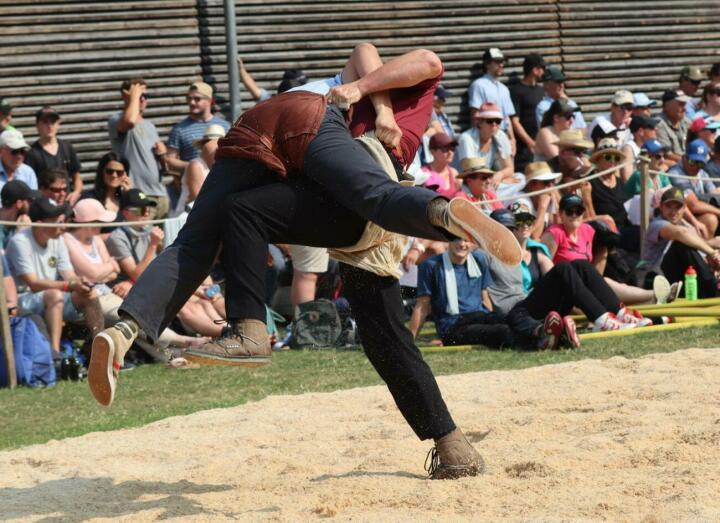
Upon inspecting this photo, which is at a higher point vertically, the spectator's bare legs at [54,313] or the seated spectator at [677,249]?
the spectator's bare legs at [54,313]

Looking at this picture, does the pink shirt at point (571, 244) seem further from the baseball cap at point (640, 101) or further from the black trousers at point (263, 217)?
the black trousers at point (263, 217)

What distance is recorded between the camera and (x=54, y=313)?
370 inches

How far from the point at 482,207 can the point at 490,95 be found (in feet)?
10.2

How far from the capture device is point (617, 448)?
19.3 feet

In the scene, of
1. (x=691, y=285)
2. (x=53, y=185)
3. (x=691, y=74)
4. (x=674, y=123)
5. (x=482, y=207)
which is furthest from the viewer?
(x=691, y=74)

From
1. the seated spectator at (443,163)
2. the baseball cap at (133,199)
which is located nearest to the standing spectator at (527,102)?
the seated spectator at (443,163)

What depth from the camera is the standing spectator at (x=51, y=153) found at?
37.1ft

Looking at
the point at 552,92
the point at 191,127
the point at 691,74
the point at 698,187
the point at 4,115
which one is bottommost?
the point at 698,187

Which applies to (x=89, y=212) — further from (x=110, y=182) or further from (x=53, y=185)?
(x=110, y=182)

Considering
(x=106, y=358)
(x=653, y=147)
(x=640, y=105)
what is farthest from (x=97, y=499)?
(x=640, y=105)

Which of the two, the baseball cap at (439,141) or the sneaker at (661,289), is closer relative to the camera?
the sneaker at (661,289)

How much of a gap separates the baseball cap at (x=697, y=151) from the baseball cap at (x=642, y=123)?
816mm

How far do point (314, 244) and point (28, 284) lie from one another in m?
5.01

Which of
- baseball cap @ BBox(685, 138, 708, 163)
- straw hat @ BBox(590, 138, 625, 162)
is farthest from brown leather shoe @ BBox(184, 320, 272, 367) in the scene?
baseball cap @ BBox(685, 138, 708, 163)
